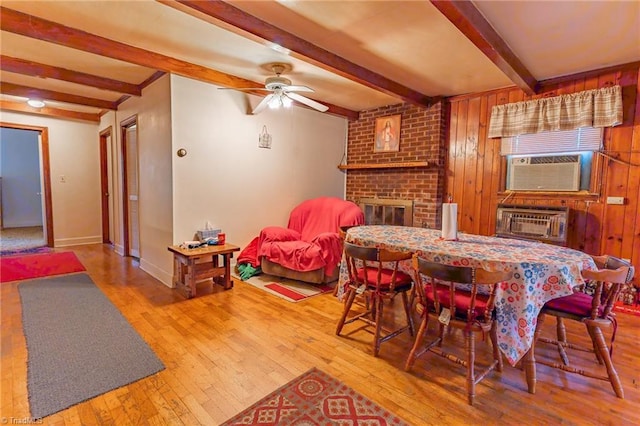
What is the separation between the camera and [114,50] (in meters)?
2.77

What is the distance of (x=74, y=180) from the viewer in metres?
5.63

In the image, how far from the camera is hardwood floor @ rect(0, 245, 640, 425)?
1.60 m

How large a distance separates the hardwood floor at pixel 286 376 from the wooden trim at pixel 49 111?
3.58 meters

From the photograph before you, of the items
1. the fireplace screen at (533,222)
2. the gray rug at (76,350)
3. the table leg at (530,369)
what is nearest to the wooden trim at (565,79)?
the fireplace screen at (533,222)

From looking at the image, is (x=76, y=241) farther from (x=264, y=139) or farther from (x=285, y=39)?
(x=285, y=39)

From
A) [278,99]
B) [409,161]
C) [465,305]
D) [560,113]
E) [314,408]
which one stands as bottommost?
[314,408]

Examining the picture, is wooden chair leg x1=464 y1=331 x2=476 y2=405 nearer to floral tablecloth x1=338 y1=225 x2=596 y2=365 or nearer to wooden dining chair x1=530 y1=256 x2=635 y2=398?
floral tablecloth x1=338 y1=225 x2=596 y2=365

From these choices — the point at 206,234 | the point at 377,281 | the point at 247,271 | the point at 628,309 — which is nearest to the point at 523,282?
the point at 377,281

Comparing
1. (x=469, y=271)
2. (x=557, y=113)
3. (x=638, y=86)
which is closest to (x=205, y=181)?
(x=469, y=271)

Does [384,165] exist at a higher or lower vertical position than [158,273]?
higher

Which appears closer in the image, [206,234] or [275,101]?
[275,101]

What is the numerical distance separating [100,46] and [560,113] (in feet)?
14.8

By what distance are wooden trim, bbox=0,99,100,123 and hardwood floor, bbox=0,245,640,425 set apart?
141 inches

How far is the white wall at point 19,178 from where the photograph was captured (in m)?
7.37
